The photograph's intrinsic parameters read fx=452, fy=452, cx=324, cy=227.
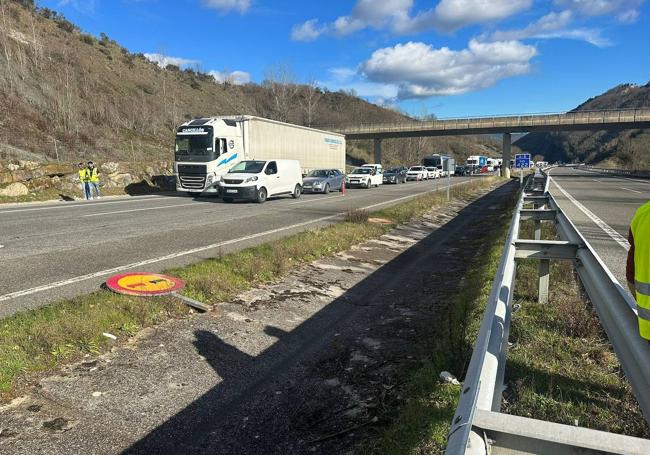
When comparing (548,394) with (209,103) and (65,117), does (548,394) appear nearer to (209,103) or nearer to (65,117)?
(65,117)

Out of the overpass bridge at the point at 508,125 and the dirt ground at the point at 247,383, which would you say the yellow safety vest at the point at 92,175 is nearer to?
the dirt ground at the point at 247,383

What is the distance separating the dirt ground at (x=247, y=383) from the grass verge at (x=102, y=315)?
190mm

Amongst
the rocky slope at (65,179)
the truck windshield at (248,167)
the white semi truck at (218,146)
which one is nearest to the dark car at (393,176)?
the white semi truck at (218,146)

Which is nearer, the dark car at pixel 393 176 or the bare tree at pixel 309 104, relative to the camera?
the dark car at pixel 393 176

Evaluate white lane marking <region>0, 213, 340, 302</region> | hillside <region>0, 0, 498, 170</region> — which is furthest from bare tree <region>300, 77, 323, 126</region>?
white lane marking <region>0, 213, 340, 302</region>

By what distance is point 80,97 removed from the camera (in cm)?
3806

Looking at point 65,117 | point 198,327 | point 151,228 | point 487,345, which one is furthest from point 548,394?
point 65,117

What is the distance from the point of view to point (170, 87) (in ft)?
212

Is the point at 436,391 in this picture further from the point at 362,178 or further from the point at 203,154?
the point at 362,178

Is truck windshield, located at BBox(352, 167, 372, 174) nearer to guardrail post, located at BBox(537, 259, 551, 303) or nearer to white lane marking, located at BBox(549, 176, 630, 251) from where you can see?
white lane marking, located at BBox(549, 176, 630, 251)

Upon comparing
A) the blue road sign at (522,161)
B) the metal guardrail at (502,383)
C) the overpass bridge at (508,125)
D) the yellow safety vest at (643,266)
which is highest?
the overpass bridge at (508,125)

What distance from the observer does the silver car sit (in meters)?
27.0

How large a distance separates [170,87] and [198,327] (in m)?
66.3

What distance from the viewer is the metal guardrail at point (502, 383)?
1.45 m
